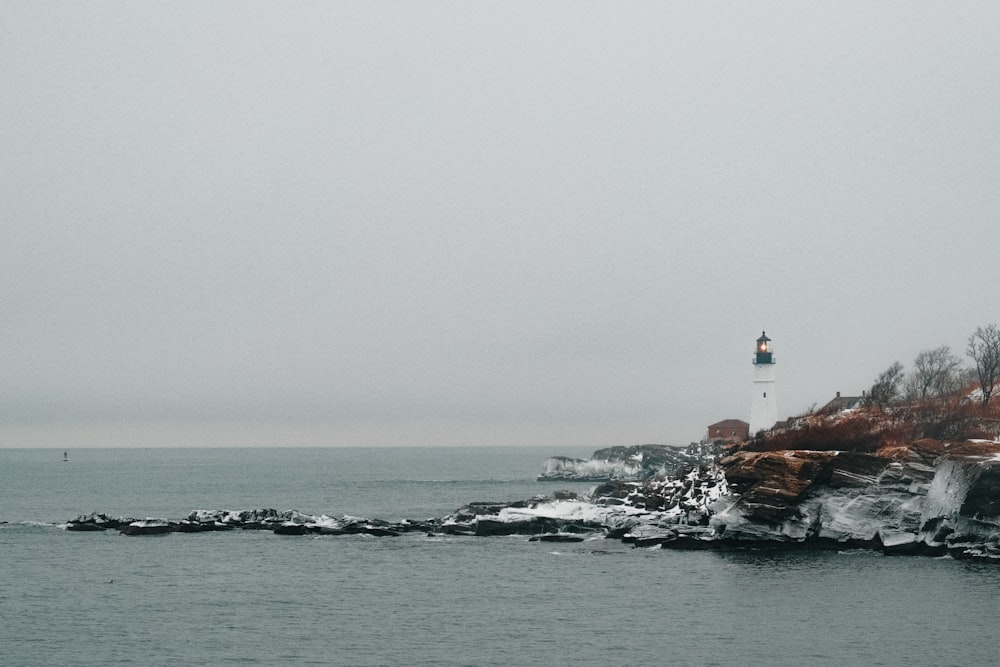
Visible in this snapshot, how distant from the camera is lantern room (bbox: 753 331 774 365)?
351ft

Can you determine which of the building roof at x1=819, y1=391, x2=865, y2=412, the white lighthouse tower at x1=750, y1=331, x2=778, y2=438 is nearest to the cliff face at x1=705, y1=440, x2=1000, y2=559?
the white lighthouse tower at x1=750, y1=331, x2=778, y2=438

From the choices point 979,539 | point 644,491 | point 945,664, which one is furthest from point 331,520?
point 945,664

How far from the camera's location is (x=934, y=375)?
10006 centimetres

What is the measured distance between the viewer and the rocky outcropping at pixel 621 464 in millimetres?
168625

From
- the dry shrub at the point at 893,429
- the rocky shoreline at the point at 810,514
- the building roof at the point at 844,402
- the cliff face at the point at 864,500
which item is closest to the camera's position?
the rocky shoreline at the point at 810,514

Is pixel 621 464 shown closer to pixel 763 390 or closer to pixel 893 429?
pixel 763 390

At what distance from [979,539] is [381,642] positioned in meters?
38.7

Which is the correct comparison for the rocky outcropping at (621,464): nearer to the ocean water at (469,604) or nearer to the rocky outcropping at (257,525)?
the rocky outcropping at (257,525)

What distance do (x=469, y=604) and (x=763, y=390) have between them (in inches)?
2528

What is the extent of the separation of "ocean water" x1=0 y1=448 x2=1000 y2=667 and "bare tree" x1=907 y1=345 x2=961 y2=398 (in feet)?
140

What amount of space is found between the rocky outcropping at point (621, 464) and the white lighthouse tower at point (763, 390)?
2310 inches

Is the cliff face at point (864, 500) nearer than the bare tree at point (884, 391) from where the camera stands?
Yes

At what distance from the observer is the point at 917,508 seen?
6531 centimetres

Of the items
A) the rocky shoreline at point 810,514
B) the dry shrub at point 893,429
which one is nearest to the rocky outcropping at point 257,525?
the rocky shoreline at point 810,514
